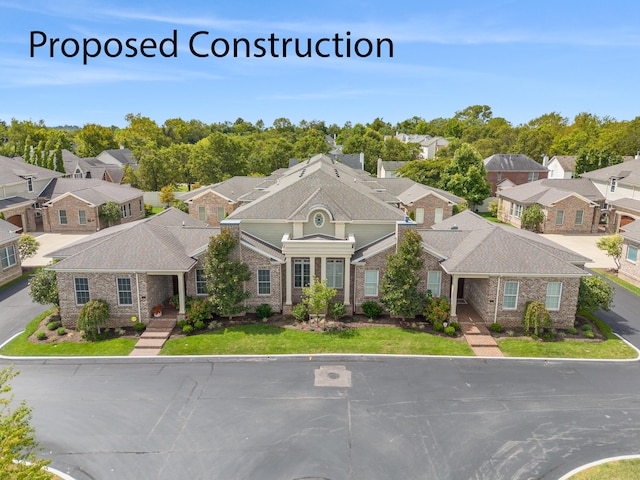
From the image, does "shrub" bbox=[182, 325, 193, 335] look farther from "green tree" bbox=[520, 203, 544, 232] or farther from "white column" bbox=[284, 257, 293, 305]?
"green tree" bbox=[520, 203, 544, 232]

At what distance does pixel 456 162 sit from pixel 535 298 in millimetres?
37162

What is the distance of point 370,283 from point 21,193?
44403 mm

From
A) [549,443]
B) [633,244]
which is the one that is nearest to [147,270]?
[549,443]

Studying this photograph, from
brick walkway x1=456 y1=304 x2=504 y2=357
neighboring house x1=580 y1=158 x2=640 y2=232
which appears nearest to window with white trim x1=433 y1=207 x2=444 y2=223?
neighboring house x1=580 y1=158 x2=640 y2=232

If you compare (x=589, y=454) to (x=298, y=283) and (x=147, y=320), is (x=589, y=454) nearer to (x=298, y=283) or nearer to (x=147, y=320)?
(x=298, y=283)

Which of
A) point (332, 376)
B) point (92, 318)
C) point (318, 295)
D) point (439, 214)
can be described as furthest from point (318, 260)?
point (439, 214)

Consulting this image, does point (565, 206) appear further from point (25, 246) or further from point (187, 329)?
point (25, 246)

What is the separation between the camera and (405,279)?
2520 cm

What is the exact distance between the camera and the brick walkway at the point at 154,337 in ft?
74.4

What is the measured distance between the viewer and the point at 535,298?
24.7 metres

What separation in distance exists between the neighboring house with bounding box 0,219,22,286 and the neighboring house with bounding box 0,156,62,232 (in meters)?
13.1

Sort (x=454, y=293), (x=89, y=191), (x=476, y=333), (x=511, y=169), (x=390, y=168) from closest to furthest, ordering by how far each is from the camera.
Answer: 1. (x=476, y=333)
2. (x=454, y=293)
3. (x=89, y=191)
4. (x=511, y=169)
5. (x=390, y=168)

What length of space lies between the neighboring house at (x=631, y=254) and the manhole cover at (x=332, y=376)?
25600 millimetres

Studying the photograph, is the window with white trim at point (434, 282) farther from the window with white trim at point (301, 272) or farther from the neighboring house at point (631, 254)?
the neighboring house at point (631, 254)
